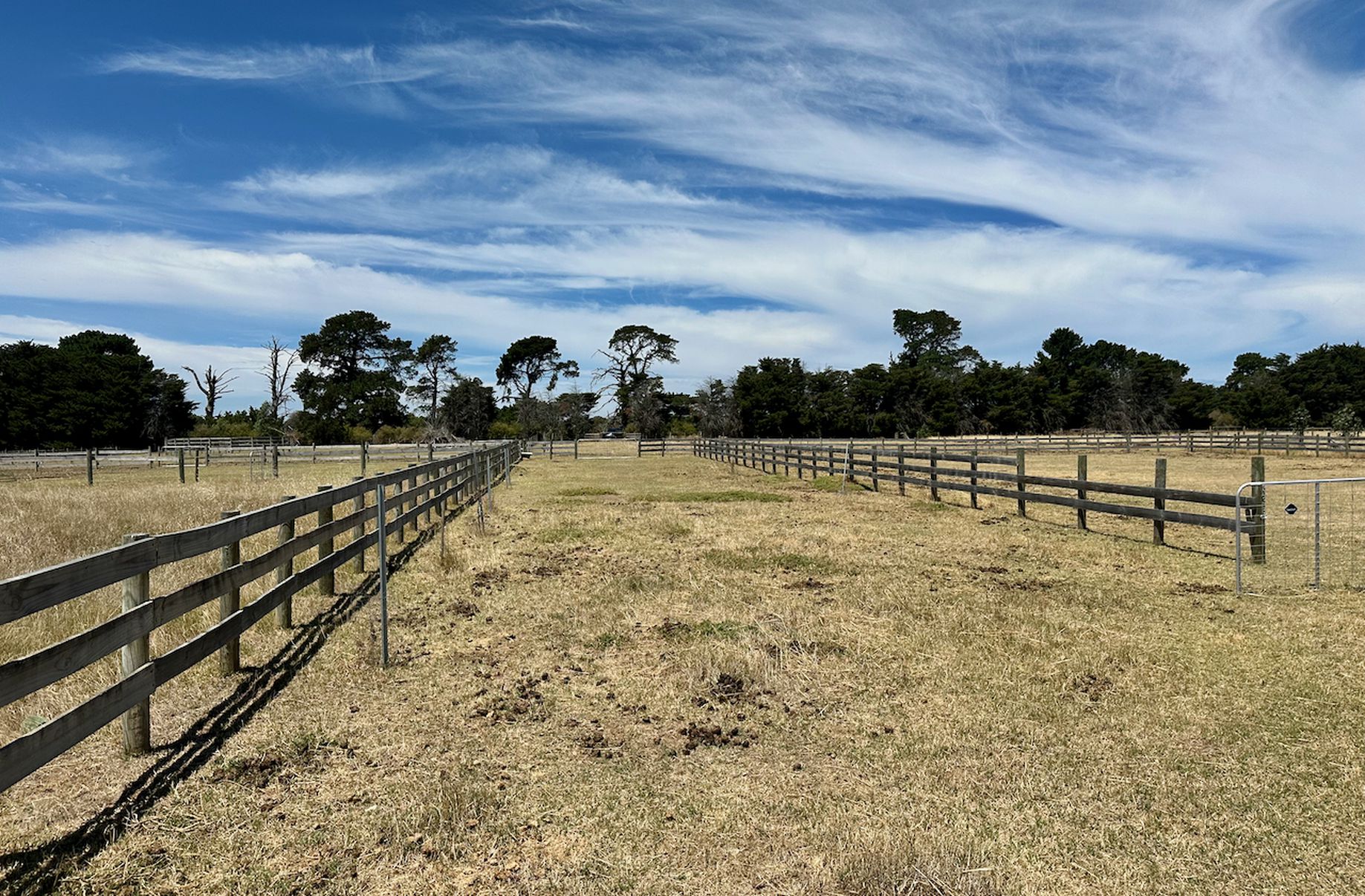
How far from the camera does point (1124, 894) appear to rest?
3.20m

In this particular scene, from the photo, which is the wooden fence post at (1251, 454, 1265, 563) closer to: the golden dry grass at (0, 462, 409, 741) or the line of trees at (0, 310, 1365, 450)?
the golden dry grass at (0, 462, 409, 741)

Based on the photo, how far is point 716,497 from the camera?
65.2ft

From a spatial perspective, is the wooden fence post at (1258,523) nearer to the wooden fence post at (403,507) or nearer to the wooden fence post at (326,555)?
the wooden fence post at (326,555)

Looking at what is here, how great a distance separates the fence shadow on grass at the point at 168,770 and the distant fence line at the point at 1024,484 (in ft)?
33.8

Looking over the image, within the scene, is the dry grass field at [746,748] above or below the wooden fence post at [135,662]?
below

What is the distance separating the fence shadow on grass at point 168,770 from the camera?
330 centimetres

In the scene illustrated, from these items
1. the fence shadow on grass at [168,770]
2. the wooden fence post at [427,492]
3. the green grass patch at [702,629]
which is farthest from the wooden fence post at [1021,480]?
the fence shadow on grass at [168,770]

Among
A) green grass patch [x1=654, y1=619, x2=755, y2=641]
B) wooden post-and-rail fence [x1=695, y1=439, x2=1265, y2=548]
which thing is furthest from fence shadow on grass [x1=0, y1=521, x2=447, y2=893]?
wooden post-and-rail fence [x1=695, y1=439, x2=1265, y2=548]

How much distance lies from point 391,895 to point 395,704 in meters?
2.41

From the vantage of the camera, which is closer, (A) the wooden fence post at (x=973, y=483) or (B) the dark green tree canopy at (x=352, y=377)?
(A) the wooden fence post at (x=973, y=483)

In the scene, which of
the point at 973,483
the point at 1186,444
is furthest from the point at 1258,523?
the point at 1186,444

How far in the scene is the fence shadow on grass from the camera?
10.8 ft

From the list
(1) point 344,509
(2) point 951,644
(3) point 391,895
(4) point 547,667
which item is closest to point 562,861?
(3) point 391,895

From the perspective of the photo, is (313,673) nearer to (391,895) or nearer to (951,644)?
(391,895)
